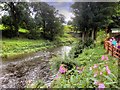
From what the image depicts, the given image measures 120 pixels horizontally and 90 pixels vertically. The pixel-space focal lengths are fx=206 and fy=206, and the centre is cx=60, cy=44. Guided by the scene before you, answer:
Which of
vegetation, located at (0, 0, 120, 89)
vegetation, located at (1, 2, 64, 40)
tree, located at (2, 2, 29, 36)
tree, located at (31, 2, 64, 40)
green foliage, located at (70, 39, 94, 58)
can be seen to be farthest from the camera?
tree, located at (31, 2, 64, 40)

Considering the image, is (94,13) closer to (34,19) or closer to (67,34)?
(34,19)

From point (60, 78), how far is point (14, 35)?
99.7ft

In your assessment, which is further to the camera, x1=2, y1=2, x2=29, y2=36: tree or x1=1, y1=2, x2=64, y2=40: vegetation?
x1=1, y1=2, x2=64, y2=40: vegetation

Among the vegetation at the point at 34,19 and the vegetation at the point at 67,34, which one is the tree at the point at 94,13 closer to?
the vegetation at the point at 67,34

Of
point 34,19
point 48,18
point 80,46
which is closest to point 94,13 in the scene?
point 80,46

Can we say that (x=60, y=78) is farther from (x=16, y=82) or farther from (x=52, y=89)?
(x=16, y=82)

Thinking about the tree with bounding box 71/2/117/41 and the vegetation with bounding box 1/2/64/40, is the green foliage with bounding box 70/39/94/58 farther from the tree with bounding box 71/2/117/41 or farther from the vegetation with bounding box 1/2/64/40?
the vegetation with bounding box 1/2/64/40

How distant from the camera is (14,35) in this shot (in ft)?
118

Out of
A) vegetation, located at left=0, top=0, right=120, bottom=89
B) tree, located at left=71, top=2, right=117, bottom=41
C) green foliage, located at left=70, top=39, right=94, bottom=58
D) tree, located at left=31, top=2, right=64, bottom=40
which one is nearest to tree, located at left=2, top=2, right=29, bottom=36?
vegetation, located at left=0, top=0, right=120, bottom=89

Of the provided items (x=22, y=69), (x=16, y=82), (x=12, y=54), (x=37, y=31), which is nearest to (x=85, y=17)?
(x=12, y=54)

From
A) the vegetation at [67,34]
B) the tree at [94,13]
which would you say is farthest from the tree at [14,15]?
the tree at [94,13]

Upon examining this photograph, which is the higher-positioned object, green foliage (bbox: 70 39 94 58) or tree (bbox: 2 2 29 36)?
tree (bbox: 2 2 29 36)

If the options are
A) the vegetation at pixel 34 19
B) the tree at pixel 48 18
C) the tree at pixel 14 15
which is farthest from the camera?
the tree at pixel 48 18

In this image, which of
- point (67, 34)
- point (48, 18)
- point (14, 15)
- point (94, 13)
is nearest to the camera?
point (94, 13)
